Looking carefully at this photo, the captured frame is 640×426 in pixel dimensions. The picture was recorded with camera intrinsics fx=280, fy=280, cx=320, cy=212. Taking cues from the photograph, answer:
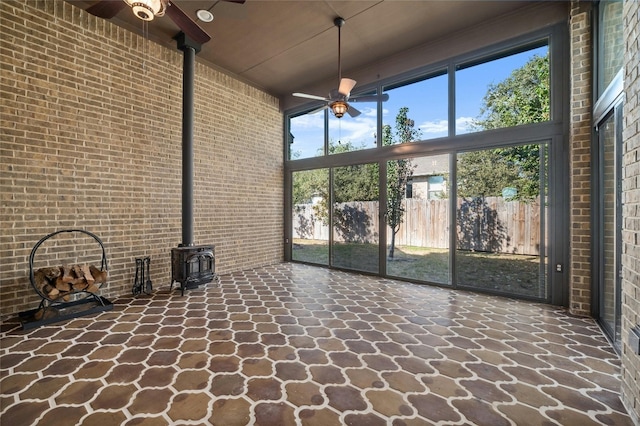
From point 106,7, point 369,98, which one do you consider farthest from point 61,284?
point 369,98

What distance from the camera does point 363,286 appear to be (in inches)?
184

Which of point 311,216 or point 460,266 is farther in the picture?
point 311,216

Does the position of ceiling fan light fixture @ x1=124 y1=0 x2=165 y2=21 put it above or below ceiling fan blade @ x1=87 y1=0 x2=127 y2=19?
below

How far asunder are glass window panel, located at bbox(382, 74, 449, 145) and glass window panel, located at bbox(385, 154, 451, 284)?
45cm

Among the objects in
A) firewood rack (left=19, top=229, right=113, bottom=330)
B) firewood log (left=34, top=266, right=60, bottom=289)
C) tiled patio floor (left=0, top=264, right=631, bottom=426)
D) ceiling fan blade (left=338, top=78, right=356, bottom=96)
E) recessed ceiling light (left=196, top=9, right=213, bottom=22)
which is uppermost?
recessed ceiling light (left=196, top=9, right=213, bottom=22)

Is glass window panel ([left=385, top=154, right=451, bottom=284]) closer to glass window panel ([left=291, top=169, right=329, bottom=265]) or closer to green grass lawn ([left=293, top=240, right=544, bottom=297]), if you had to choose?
green grass lawn ([left=293, top=240, right=544, bottom=297])

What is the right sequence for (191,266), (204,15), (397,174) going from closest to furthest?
1. (204,15)
2. (191,266)
3. (397,174)

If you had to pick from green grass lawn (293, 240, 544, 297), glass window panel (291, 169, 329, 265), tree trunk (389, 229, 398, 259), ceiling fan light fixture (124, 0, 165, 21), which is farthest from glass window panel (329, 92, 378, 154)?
ceiling fan light fixture (124, 0, 165, 21)

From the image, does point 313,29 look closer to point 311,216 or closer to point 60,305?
point 311,216

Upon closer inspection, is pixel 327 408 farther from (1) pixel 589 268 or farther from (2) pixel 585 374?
(1) pixel 589 268

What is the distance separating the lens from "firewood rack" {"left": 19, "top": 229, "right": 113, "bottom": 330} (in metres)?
3.06

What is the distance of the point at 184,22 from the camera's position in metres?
2.74

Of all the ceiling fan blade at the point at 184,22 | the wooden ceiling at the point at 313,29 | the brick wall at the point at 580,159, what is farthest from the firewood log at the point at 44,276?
the brick wall at the point at 580,159

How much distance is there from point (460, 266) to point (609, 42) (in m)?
3.17
